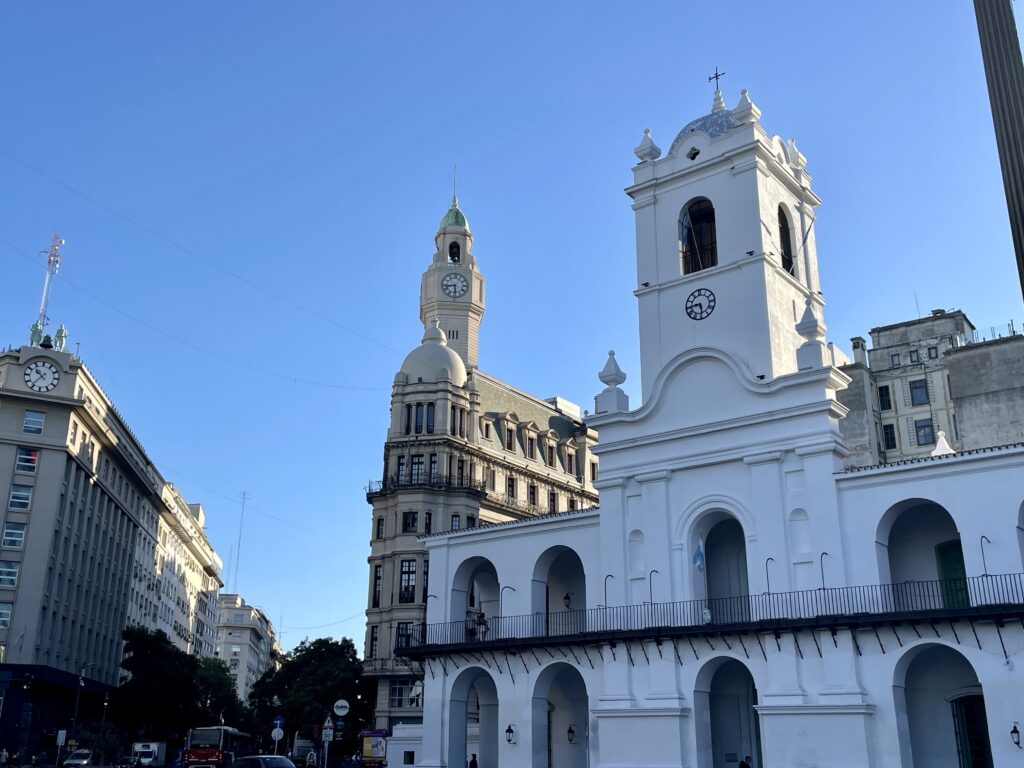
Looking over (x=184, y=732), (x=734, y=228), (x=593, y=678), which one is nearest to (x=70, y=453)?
(x=184, y=732)

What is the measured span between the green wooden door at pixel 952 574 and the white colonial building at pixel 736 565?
62 millimetres

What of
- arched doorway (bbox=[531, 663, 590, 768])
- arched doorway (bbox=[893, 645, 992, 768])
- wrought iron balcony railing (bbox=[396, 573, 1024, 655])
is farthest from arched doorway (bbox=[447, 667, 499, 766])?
arched doorway (bbox=[893, 645, 992, 768])

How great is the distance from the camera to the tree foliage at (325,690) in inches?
2267

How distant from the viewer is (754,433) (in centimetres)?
3356

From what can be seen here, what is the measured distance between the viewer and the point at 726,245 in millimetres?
37250

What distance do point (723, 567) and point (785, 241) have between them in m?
13.2

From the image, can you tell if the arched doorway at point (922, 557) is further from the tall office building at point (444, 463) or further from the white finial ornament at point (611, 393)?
the tall office building at point (444, 463)

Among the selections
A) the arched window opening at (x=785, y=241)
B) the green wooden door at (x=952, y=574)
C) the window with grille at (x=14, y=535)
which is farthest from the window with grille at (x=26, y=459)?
the green wooden door at (x=952, y=574)

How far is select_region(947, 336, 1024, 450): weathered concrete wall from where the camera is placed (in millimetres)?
51344

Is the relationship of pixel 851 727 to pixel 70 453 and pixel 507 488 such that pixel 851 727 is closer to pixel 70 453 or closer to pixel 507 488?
pixel 507 488

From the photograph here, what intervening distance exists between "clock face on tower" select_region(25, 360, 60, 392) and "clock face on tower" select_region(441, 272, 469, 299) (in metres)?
26.2

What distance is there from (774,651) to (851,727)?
10.3 ft

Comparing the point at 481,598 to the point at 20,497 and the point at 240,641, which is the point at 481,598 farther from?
the point at 240,641

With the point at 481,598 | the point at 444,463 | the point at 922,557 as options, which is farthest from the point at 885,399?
the point at 922,557
